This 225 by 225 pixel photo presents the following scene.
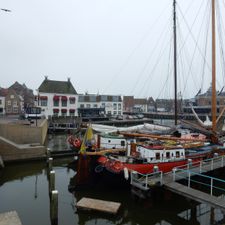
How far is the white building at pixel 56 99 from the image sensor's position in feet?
180

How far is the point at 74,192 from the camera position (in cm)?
1658

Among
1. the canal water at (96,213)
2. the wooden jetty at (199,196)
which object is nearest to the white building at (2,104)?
the canal water at (96,213)

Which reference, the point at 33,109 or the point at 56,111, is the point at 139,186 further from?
the point at 56,111

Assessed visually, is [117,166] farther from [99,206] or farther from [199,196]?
[199,196]

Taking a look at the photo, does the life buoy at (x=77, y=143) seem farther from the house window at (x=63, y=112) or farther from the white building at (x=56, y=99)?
the house window at (x=63, y=112)

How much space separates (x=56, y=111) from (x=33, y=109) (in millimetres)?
6878

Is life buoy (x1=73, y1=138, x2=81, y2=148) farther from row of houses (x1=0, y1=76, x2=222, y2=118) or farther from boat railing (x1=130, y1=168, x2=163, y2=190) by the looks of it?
row of houses (x1=0, y1=76, x2=222, y2=118)

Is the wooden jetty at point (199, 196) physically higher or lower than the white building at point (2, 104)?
lower

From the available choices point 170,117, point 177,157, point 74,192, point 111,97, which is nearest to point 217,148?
point 177,157

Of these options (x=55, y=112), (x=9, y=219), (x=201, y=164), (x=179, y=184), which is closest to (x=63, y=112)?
(x=55, y=112)

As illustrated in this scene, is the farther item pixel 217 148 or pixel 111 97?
pixel 111 97

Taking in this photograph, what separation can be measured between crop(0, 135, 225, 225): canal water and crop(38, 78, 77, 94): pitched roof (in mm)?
38186

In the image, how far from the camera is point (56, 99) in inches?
2180

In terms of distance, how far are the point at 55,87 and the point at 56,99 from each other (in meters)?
3.60
